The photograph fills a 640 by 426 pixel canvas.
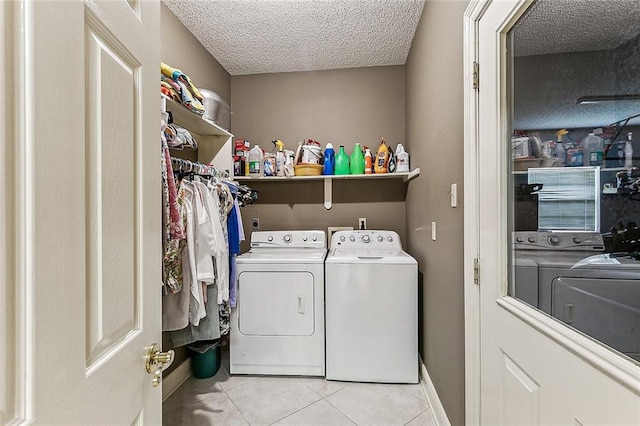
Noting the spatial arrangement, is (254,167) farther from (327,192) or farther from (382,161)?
(382,161)

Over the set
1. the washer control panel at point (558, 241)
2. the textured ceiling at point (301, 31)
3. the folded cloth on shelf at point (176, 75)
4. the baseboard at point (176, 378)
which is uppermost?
the textured ceiling at point (301, 31)

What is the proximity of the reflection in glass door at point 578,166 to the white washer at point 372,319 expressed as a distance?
108cm

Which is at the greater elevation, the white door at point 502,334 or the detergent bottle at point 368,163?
the detergent bottle at point 368,163

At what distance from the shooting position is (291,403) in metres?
1.84

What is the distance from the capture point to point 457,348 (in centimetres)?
134

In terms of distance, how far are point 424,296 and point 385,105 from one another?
1.76 metres

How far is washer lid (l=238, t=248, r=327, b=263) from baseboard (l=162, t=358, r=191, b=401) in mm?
866

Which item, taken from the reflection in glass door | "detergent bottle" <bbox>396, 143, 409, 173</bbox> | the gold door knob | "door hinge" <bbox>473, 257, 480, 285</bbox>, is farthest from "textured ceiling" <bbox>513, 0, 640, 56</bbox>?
"detergent bottle" <bbox>396, 143, 409, 173</bbox>

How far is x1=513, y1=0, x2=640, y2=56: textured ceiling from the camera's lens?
0.59m

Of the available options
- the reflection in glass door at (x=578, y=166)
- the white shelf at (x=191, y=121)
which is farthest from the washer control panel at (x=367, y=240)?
the reflection in glass door at (x=578, y=166)

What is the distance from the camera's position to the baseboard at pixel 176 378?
1911mm

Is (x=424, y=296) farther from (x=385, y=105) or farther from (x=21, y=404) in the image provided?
(x=21, y=404)

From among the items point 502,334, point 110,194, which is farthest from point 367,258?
point 110,194

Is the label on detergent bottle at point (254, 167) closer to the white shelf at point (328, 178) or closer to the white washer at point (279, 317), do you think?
the white shelf at point (328, 178)
